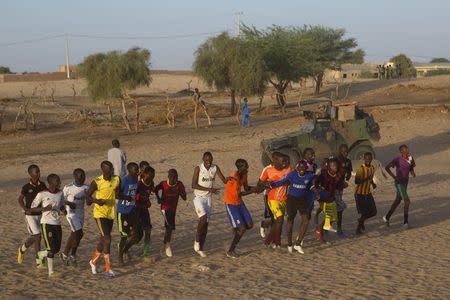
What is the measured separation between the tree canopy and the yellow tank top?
92.4 ft

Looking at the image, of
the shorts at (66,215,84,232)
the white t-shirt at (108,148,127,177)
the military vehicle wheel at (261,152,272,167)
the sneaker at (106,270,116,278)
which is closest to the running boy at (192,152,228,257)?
the sneaker at (106,270,116,278)

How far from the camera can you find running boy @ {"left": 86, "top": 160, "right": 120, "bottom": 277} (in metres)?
9.20

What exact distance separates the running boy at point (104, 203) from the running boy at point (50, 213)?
1.30 ft

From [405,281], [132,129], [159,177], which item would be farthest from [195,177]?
Answer: [132,129]

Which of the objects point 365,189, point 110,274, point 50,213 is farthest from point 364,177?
point 50,213

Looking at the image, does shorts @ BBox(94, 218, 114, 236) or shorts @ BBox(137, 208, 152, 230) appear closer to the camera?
shorts @ BBox(94, 218, 114, 236)

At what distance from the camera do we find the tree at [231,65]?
127ft

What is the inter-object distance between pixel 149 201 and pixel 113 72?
92.0 ft

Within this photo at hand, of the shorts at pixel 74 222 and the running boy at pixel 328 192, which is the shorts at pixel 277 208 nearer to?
the running boy at pixel 328 192

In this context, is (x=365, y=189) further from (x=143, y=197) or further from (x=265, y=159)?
(x=265, y=159)

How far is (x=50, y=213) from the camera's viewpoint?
914 centimetres

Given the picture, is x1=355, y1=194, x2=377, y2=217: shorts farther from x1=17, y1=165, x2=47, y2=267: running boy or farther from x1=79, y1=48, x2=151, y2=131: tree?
x1=79, y1=48, x2=151, y2=131: tree

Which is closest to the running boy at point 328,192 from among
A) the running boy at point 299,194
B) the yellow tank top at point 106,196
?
the running boy at point 299,194

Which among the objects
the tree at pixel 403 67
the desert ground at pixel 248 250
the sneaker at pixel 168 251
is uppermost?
the tree at pixel 403 67
